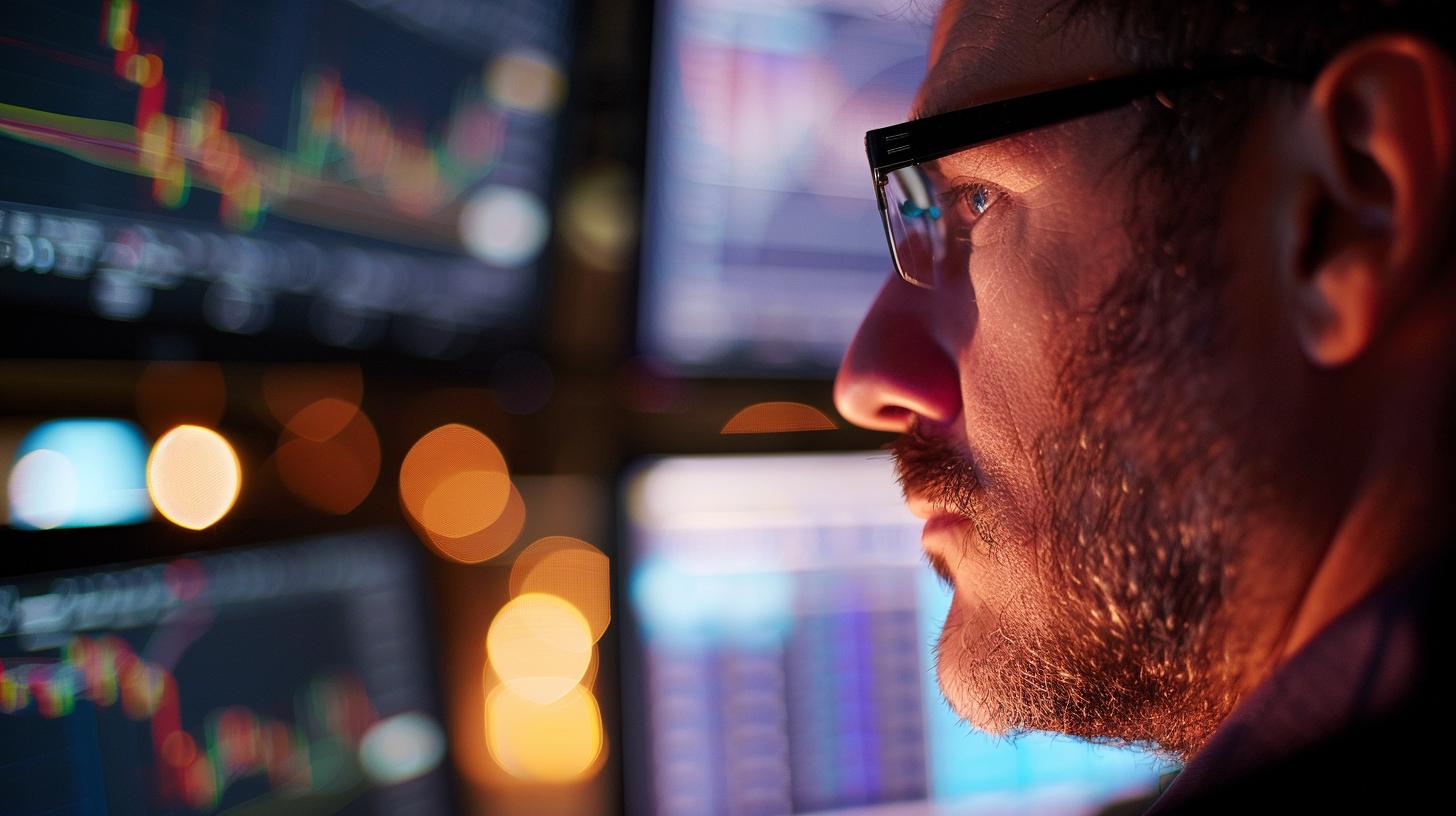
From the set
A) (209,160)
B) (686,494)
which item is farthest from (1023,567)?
(209,160)

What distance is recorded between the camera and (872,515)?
1159 mm

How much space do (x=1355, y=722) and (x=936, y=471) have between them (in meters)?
0.33

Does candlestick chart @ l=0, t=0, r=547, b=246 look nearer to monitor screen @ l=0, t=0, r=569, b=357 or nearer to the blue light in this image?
monitor screen @ l=0, t=0, r=569, b=357

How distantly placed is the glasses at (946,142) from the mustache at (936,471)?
0.11m

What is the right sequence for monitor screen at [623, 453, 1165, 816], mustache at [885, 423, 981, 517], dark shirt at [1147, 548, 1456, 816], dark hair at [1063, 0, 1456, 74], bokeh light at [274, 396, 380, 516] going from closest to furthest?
dark shirt at [1147, 548, 1456, 816]
dark hair at [1063, 0, 1456, 74]
mustache at [885, 423, 981, 517]
bokeh light at [274, 396, 380, 516]
monitor screen at [623, 453, 1165, 816]

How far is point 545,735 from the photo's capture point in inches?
41.0

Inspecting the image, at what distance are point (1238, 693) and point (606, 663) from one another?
2.06ft

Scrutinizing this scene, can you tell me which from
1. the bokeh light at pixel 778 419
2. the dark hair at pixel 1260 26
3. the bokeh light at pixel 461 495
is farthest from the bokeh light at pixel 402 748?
the dark hair at pixel 1260 26

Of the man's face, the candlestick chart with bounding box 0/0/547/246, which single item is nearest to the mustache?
the man's face

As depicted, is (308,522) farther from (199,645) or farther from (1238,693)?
(1238,693)

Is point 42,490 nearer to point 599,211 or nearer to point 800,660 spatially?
point 599,211

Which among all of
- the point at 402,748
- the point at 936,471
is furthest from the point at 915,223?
the point at 402,748

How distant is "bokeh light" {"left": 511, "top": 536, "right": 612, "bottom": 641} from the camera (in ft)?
3.46

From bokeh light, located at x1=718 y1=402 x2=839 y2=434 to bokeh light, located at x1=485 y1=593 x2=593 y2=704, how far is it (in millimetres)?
249
